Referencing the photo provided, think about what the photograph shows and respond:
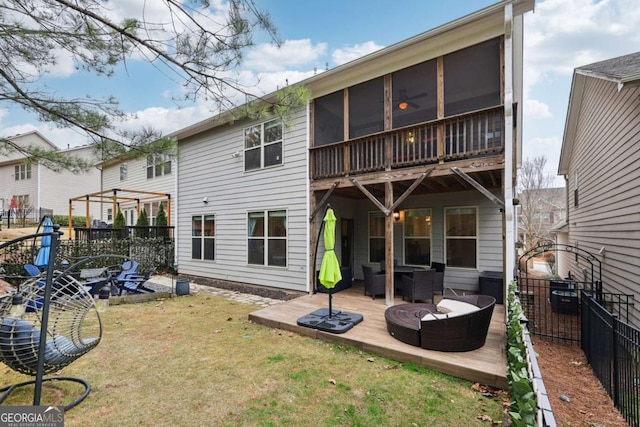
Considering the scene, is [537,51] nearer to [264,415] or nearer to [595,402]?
[595,402]

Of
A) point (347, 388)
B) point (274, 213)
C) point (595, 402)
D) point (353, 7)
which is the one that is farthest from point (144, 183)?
point (595, 402)

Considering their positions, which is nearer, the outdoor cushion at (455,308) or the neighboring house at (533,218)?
the outdoor cushion at (455,308)

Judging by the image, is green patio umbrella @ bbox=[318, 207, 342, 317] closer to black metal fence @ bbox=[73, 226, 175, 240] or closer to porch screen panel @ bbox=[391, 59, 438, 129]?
porch screen panel @ bbox=[391, 59, 438, 129]

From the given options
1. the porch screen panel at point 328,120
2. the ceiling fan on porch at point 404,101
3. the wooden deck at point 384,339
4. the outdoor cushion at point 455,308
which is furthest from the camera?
the porch screen panel at point 328,120

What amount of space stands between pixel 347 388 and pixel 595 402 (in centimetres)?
314

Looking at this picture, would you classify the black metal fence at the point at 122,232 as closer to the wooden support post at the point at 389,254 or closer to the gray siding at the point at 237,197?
the gray siding at the point at 237,197

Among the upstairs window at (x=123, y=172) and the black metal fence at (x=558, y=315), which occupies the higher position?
the upstairs window at (x=123, y=172)

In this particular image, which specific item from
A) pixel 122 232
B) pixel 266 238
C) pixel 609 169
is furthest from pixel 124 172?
pixel 609 169

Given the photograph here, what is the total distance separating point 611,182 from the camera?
6449 millimetres

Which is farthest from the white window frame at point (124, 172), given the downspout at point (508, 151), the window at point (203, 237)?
the downspout at point (508, 151)

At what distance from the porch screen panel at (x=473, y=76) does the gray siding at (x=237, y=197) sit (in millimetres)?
3542

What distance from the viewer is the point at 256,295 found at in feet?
27.4

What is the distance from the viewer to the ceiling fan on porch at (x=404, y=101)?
21.9ft

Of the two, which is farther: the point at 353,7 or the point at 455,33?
the point at 353,7
